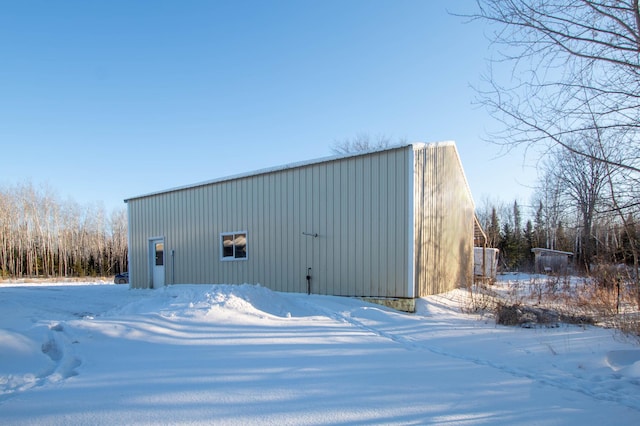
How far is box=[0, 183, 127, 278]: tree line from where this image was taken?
34031 mm

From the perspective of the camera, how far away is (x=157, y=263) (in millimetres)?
15078

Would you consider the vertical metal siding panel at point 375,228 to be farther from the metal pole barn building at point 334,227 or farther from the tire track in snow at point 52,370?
the tire track in snow at point 52,370

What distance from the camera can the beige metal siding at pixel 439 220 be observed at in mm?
9336

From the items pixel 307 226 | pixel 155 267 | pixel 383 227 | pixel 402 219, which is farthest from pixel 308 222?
pixel 155 267

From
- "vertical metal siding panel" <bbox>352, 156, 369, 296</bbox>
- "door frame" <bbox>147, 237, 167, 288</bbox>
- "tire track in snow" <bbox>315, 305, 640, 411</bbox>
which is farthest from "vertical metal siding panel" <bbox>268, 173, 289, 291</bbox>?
"tire track in snow" <bbox>315, 305, 640, 411</bbox>

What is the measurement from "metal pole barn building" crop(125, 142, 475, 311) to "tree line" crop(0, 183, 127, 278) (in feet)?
89.8

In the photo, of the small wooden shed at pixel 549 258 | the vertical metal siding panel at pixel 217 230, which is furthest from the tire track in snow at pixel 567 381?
the small wooden shed at pixel 549 258

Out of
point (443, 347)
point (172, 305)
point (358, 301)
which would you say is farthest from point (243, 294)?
point (443, 347)

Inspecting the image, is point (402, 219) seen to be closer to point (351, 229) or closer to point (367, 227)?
point (367, 227)

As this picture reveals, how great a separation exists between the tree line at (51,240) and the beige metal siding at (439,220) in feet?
112

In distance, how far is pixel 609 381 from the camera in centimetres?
389

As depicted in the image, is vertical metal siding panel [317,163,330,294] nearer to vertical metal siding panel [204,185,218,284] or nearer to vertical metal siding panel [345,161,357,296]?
vertical metal siding panel [345,161,357,296]

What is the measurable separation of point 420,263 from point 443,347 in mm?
3948

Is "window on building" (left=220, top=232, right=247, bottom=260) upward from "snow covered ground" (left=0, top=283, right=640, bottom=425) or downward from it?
upward
